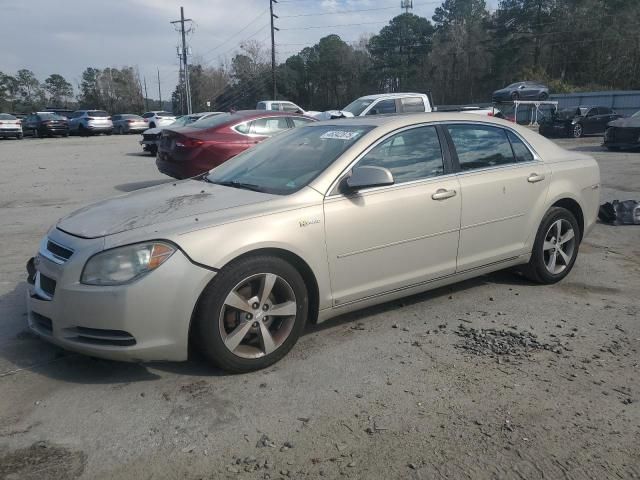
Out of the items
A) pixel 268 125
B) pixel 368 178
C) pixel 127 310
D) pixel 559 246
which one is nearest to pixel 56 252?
pixel 127 310

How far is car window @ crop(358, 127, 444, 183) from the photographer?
407 centimetres

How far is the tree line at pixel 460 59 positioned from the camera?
176ft

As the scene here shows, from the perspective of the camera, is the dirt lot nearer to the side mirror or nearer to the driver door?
the driver door

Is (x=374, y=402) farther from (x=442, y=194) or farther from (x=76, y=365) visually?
(x=76, y=365)

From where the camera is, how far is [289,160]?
14.0 feet

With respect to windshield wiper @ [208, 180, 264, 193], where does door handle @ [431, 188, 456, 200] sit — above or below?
below

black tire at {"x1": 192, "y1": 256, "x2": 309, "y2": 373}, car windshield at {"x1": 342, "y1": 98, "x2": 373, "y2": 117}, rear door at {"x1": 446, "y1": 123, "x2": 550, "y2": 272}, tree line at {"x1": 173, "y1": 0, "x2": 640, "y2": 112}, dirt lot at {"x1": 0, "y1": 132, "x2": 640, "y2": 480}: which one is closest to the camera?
dirt lot at {"x1": 0, "y1": 132, "x2": 640, "y2": 480}

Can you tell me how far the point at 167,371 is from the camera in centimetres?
347

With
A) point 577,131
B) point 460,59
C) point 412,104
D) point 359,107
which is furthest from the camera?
point 460,59

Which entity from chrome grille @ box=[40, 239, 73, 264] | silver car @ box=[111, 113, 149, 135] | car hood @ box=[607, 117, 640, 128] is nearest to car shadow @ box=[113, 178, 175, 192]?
chrome grille @ box=[40, 239, 73, 264]

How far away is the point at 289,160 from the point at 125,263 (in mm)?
1615

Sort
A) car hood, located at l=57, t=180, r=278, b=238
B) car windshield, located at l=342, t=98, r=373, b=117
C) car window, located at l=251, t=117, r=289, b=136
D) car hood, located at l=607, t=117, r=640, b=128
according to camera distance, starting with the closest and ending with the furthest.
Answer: car hood, located at l=57, t=180, r=278, b=238
car window, located at l=251, t=117, r=289, b=136
car windshield, located at l=342, t=98, r=373, b=117
car hood, located at l=607, t=117, r=640, b=128

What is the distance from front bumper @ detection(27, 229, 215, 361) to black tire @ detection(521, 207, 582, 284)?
3049mm

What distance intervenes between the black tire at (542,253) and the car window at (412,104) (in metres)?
11.4
